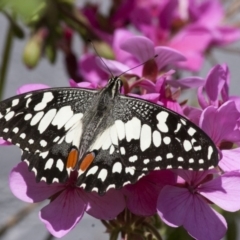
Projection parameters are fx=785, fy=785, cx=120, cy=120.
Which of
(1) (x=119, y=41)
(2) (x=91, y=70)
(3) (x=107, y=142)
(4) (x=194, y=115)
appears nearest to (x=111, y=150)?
(3) (x=107, y=142)

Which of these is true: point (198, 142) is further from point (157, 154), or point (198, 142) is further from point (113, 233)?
point (113, 233)

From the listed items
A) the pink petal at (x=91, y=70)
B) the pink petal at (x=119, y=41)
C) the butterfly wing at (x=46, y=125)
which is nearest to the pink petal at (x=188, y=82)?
the butterfly wing at (x=46, y=125)

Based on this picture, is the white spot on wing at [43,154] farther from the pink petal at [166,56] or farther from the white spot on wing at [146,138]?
the pink petal at [166,56]

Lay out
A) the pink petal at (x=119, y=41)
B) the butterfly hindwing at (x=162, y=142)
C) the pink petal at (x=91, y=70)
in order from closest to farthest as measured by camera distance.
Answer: the butterfly hindwing at (x=162, y=142), the pink petal at (x=119, y=41), the pink petal at (x=91, y=70)

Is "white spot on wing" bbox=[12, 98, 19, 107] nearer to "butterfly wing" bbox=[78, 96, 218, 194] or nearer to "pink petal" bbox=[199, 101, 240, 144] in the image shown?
"butterfly wing" bbox=[78, 96, 218, 194]

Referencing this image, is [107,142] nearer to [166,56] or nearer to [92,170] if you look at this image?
[92,170]

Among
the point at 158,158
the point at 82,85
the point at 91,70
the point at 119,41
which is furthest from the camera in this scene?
the point at 91,70
